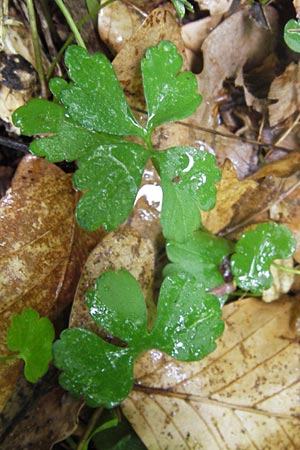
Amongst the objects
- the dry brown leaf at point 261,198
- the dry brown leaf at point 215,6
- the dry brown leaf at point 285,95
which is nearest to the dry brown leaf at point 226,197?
the dry brown leaf at point 261,198

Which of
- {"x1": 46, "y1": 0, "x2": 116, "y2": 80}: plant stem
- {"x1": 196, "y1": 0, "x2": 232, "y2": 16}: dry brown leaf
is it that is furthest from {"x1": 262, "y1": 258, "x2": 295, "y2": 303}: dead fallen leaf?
{"x1": 46, "y1": 0, "x2": 116, "y2": 80}: plant stem

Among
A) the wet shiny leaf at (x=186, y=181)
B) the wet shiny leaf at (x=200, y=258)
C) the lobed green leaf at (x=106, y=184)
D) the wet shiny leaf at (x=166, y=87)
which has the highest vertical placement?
the wet shiny leaf at (x=166, y=87)

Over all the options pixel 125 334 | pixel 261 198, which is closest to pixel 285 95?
pixel 261 198

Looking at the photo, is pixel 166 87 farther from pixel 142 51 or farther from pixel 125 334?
pixel 125 334

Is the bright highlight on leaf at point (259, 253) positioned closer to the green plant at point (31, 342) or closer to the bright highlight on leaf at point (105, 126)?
the bright highlight on leaf at point (105, 126)

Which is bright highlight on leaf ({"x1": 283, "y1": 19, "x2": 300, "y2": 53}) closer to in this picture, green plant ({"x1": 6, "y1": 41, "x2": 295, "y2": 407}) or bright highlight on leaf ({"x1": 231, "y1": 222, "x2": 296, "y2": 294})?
green plant ({"x1": 6, "y1": 41, "x2": 295, "y2": 407})
